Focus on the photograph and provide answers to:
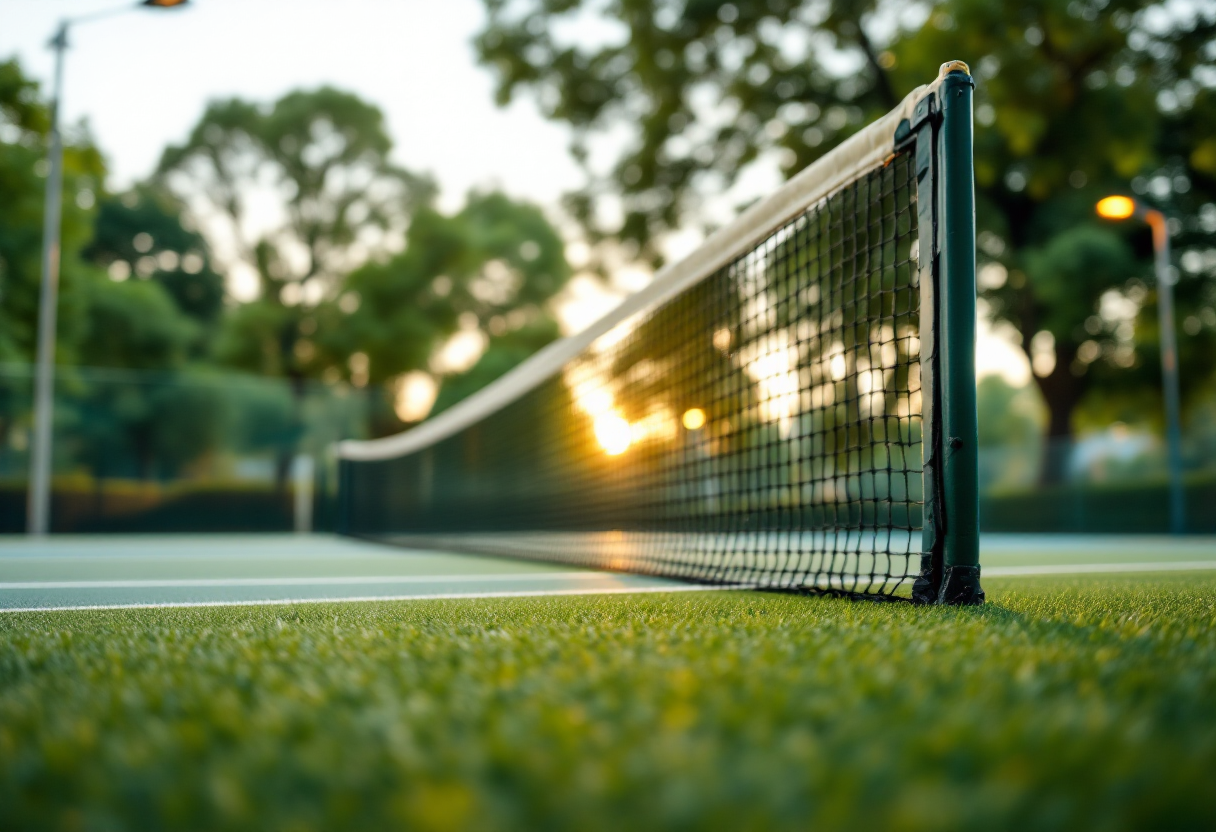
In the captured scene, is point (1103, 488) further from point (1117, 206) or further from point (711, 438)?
point (711, 438)

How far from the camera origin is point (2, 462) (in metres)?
14.3

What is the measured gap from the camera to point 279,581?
12.5 feet

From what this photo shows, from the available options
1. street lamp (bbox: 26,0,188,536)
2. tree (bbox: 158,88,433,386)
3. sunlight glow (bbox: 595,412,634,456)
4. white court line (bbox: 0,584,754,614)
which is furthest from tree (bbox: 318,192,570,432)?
white court line (bbox: 0,584,754,614)

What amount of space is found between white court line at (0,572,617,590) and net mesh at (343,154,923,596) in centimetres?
58

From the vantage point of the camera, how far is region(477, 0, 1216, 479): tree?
517 inches

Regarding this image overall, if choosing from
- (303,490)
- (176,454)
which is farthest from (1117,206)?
(176,454)

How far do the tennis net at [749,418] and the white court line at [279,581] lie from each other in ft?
1.84

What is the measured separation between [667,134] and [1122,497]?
35.9 feet

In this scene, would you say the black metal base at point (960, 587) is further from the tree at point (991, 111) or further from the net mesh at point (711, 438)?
the tree at point (991, 111)

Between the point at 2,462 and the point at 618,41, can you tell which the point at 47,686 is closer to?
the point at 2,462

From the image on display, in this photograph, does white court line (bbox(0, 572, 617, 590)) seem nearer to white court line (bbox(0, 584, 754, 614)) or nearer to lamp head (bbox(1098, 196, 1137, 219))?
white court line (bbox(0, 584, 754, 614))

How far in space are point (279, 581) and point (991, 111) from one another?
13298 mm

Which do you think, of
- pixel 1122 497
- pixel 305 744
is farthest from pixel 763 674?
pixel 1122 497

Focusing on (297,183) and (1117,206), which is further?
(297,183)
